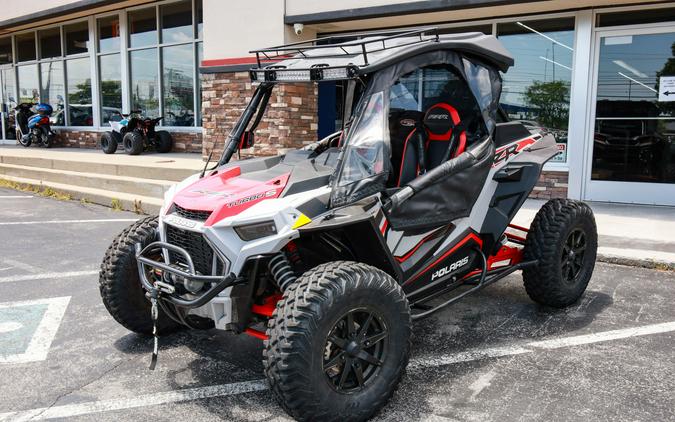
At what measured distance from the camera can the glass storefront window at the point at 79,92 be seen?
16.2m

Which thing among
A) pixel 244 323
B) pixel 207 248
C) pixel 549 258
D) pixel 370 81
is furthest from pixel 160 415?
pixel 549 258

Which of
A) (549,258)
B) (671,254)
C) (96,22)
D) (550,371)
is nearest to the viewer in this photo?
(550,371)

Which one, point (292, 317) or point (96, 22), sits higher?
point (96, 22)

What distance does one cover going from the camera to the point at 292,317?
114 inches

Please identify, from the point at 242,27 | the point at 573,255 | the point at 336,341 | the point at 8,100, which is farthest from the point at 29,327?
the point at 8,100

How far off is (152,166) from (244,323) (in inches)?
307

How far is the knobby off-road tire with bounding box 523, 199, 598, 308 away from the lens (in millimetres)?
4570

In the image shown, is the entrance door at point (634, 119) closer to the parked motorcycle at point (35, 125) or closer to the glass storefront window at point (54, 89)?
the parked motorcycle at point (35, 125)

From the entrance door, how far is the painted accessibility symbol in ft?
24.6

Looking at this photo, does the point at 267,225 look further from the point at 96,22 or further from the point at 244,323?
the point at 96,22

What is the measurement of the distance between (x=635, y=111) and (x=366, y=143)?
690cm

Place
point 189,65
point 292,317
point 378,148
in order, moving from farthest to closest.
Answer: point 189,65 < point 378,148 < point 292,317

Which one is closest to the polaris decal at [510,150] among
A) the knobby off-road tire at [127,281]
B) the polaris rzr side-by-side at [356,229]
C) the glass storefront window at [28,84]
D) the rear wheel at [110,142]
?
the polaris rzr side-by-side at [356,229]

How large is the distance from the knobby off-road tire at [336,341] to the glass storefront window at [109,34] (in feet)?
45.6
